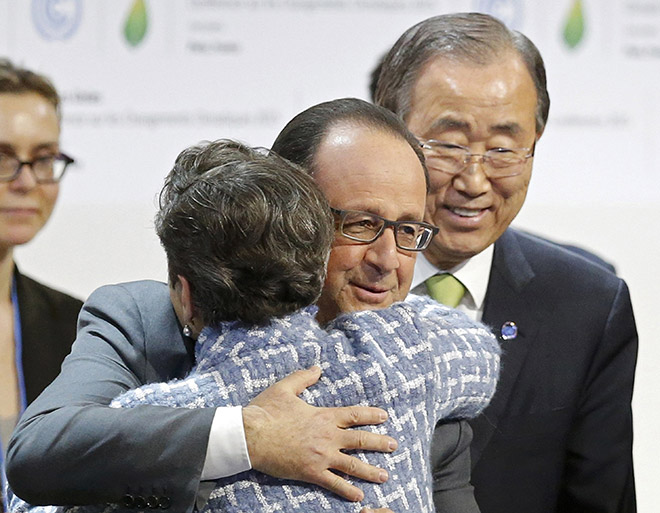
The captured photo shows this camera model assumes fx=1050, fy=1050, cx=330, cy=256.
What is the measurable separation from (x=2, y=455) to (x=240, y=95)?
1547 millimetres

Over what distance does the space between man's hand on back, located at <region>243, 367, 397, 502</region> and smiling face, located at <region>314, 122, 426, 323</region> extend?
268 millimetres

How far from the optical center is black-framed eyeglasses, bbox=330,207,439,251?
61.2 inches

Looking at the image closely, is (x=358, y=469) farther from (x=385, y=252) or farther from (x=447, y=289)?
(x=447, y=289)

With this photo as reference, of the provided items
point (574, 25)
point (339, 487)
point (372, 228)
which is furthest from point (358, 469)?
point (574, 25)

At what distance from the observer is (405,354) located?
54.2 inches

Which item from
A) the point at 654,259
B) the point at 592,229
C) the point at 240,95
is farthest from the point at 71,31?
the point at 654,259

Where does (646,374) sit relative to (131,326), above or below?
below

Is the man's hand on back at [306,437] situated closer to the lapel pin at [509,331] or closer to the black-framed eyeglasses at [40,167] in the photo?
the lapel pin at [509,331]

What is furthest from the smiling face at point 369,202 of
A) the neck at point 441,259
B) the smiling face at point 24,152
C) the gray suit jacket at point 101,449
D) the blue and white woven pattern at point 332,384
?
the smiling face at point 24,152

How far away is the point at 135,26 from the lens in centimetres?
358

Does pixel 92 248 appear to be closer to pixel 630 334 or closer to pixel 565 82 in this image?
pixel 565 82

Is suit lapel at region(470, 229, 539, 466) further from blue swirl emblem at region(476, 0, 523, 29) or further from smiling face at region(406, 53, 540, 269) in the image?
blue swirl emblem at region(476, 0, 523, 29)

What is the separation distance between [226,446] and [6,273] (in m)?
1.80

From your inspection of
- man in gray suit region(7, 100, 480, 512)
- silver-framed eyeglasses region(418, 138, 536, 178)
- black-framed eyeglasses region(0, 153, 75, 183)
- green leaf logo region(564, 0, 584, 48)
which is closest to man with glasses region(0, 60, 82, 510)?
black-framed eyeglasses region(0, 153, 75, 183)
